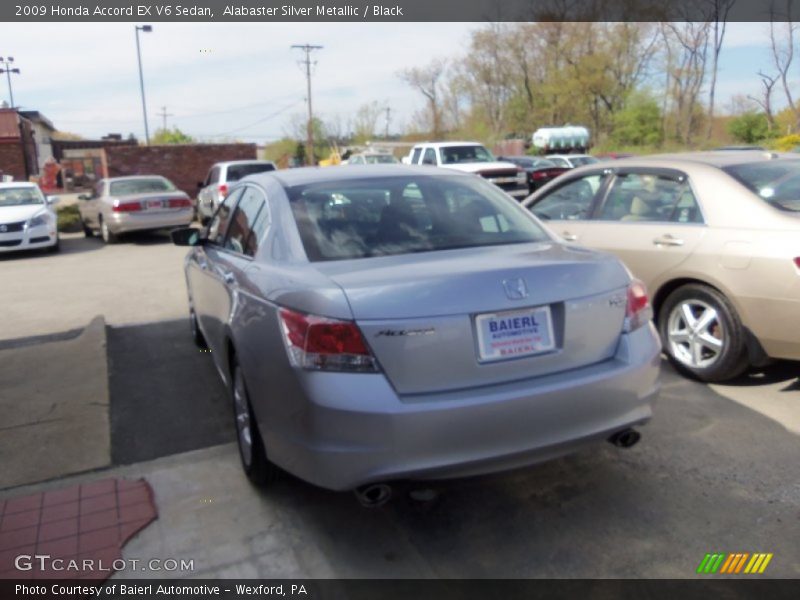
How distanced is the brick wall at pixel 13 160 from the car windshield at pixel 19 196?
19416 millimetres

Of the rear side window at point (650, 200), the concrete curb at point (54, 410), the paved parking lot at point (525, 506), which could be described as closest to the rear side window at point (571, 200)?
the rear side window at point (650, 200)

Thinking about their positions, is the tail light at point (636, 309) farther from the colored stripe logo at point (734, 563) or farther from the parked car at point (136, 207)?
the parked car at point (136, 207)

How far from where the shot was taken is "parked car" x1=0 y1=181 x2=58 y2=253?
559 inches

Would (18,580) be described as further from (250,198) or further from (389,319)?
(250,198)

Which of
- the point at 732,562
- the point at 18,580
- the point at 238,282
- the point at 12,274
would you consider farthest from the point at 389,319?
the point at 12,274

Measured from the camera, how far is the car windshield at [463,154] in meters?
19.9

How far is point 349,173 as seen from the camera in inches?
163

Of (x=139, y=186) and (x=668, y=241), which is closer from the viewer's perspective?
(x=668, y=241)

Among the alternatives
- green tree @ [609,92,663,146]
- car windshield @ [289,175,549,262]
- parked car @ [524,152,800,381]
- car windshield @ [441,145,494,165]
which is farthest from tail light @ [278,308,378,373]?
green tree @ [609,92,663,146]

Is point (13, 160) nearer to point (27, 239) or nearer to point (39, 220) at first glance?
point (39, 220)

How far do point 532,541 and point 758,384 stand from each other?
8.89 ft

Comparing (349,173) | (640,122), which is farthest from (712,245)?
(640,122)

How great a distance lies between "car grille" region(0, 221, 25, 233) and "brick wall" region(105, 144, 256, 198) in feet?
47.2

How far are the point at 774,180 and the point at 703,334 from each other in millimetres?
1206
